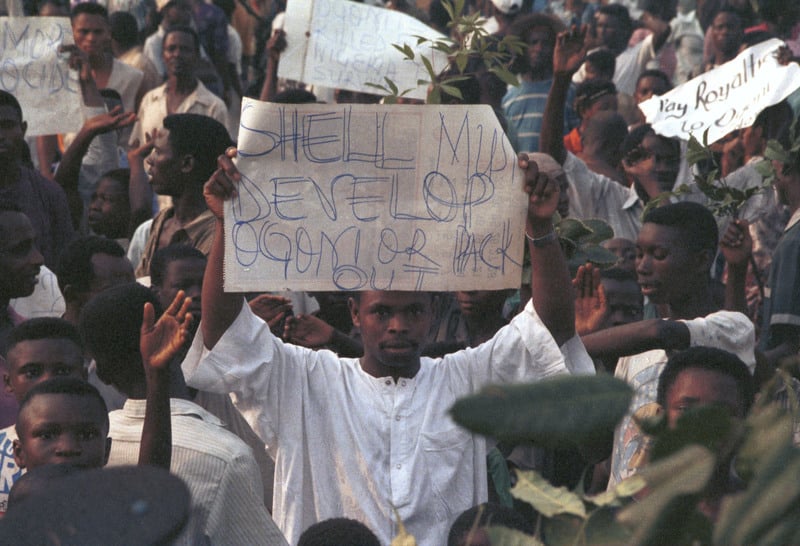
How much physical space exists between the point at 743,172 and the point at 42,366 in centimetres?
425

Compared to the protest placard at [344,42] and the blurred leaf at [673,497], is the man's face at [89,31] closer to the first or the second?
the protest placard at [344,42]

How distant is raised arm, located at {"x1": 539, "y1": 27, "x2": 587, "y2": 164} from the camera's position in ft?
20.2

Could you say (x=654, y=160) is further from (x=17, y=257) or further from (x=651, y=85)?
(x=17, y=257)

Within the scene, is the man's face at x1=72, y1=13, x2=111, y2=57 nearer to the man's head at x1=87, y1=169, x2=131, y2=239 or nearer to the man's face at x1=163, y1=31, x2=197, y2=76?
the man's face at x1=163, y1=31, x2=197, y2=76

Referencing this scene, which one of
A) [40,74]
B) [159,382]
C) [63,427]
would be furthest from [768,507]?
[40,74]

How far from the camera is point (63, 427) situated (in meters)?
3.49

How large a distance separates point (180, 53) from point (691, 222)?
501 centimetres

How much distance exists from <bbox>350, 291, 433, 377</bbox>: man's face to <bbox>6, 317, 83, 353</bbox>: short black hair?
0.95 meters

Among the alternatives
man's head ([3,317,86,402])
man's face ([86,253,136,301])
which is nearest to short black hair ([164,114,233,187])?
man's face ([86,253,136,301])

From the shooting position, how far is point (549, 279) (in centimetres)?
380

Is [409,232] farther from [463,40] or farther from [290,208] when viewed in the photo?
[463,40]

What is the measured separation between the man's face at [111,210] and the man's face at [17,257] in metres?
2.21

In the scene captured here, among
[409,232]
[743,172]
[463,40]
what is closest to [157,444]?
[409,232]

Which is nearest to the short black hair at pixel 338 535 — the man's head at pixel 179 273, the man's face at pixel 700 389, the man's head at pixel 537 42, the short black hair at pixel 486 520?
the short black hair at pixel 486 520
